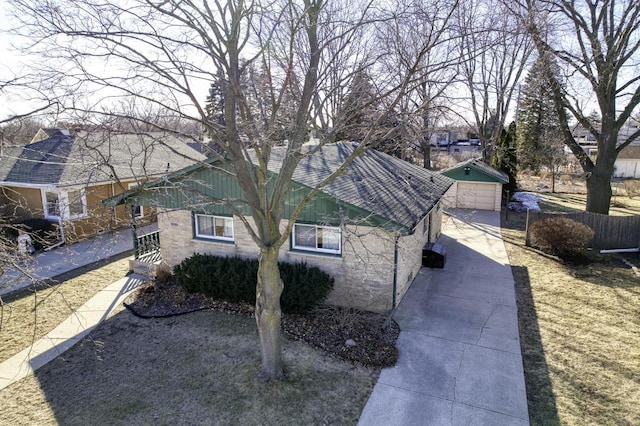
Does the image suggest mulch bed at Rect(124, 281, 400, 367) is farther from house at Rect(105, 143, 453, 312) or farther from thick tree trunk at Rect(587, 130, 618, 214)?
thick tree trunk at Rect(587, 130, 618, 214)

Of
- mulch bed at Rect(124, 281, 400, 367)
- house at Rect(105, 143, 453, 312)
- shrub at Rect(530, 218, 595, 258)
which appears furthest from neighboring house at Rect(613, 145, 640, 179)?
mulch bed at Rect(124, 281, 400, 367)

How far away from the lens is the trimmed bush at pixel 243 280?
9.88 m

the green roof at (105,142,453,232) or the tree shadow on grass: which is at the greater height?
the green roof at (105,142,453,232)

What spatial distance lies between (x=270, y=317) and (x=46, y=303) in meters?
7.91

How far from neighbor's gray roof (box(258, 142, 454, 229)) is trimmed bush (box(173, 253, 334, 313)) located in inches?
86.8

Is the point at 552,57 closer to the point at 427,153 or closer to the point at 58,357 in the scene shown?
the point at 427,153

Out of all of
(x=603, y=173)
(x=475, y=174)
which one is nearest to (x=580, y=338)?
(x=603, y=173)

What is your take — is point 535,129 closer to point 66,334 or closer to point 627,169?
point 627,169

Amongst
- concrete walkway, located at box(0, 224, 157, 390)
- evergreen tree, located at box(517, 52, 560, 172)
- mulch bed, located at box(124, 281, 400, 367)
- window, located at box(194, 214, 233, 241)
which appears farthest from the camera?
evergreen tree, located at box(517, 52, 560, 172)

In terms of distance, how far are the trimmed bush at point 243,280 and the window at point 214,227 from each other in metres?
0.71

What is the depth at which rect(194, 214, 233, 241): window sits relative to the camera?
469 inches

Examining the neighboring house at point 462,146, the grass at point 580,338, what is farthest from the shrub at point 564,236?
the neighboring house at point 462,146

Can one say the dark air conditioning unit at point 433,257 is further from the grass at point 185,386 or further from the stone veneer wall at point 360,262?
the grass at point 185,386

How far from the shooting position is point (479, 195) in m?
25.5
